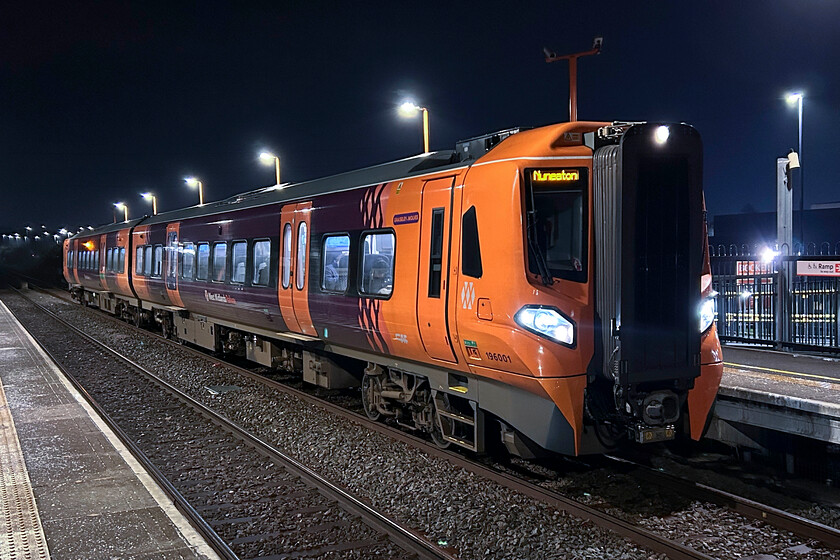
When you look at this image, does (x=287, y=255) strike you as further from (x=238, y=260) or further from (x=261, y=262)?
(x=238, y=260)

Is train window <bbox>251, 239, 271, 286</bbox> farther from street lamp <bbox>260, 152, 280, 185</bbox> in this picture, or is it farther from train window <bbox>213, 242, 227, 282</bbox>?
street lamp <bbox>260, 152, 280, 185</bbox>

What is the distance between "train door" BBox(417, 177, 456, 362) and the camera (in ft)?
23.6

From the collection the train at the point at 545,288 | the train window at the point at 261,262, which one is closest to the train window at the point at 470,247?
the train at the point at 545,288

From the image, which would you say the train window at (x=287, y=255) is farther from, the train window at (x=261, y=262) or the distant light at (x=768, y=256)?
the distant light at (x=768, y=256)

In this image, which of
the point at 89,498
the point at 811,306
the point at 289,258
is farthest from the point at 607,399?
the point at 811,306

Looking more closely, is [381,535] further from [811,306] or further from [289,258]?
[811,306]

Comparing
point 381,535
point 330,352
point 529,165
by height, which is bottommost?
point 381,535

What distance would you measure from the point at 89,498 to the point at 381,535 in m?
2.78

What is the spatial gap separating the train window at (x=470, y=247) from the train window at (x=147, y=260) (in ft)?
48.4

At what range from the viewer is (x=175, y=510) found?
6211 millimetres

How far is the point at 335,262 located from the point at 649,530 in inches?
211

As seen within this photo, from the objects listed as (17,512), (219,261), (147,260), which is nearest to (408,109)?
(219,261)

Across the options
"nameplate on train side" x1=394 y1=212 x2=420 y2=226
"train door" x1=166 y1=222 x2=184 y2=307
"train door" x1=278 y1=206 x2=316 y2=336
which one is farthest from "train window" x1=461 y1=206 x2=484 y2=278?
"train door" x1=166 y1=222 x2=184 y2=307

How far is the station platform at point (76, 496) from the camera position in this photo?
17.7 ft
